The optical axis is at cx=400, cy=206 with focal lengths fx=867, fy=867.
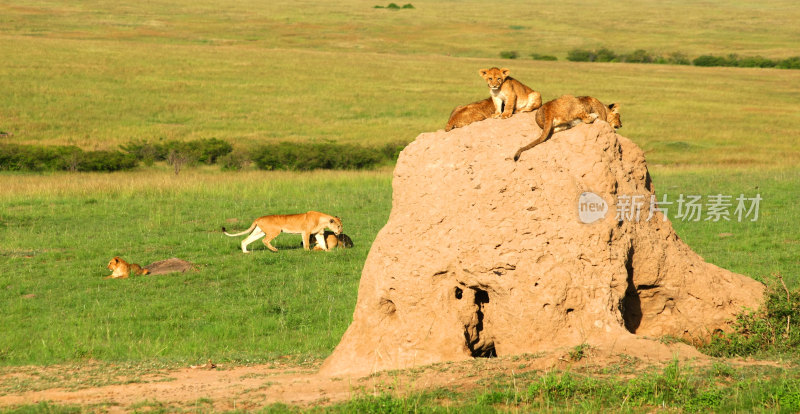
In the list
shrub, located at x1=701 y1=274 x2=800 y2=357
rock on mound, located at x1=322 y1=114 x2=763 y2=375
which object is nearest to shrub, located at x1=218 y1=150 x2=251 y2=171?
rock on mound, located at x1=322 y1=114 x2=763 y2=375

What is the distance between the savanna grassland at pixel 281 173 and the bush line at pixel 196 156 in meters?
1.13

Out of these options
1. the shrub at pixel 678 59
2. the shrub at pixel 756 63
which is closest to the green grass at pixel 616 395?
the shrub at pixel 756 63

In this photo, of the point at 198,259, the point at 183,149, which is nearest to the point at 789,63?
Result: the point at 183,149

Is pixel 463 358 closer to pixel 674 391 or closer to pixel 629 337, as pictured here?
pixel 629 337

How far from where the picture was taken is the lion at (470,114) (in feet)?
30.8

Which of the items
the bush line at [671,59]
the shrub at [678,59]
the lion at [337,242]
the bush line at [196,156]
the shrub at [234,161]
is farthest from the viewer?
the shrub at [678,59]

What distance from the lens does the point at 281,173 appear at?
29359 mm

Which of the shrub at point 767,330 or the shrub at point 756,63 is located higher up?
the shrub at point 756,63

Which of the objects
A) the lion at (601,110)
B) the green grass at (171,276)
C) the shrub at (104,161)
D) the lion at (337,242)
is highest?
the lion at (601,110)

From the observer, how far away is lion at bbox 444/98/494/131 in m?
9.39

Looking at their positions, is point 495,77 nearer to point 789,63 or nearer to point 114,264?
point 114,264

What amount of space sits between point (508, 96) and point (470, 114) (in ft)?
1.49

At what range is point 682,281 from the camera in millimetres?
9016

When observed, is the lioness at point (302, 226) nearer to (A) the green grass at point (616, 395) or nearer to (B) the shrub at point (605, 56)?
(A) the green grass at point (616, 395)
